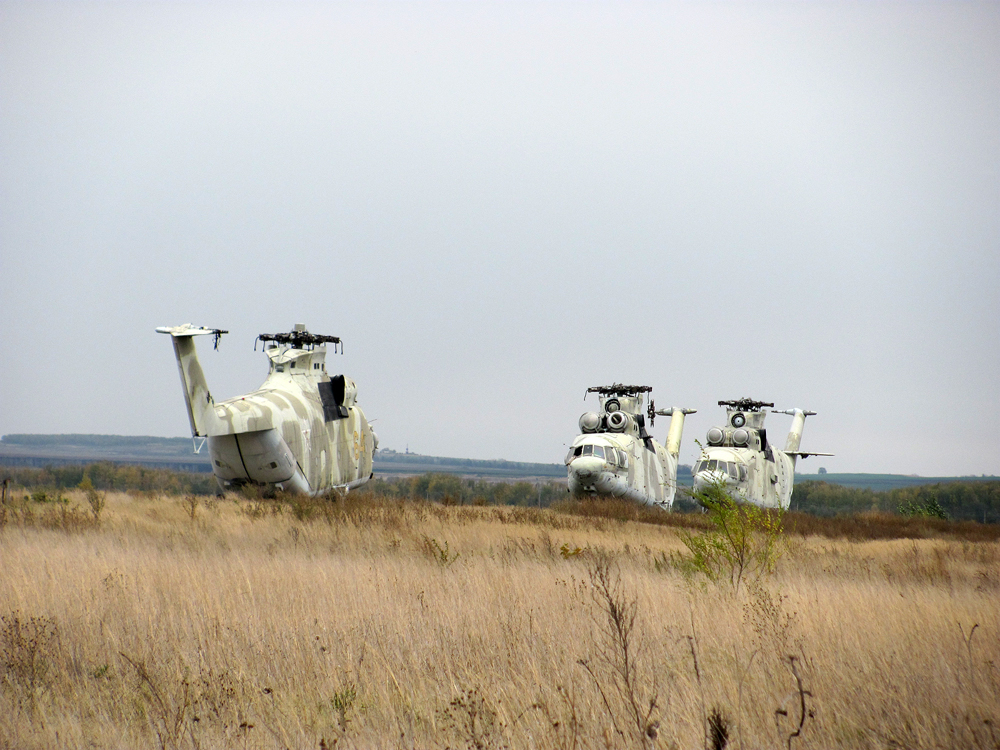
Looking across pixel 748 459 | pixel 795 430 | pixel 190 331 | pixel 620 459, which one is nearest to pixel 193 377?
pixel 190 331

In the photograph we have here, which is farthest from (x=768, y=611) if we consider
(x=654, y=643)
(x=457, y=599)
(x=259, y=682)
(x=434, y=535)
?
(x=434, y=535)

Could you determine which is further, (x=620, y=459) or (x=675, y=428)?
(x=675, y=428)

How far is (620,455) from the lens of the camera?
82.3 ft

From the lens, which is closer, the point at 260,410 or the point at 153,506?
the point at 153,506

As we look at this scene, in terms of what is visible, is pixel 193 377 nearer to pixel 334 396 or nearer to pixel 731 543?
pixel 334 396

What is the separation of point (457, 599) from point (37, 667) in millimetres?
3306

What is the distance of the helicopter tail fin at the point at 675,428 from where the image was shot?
33188mm

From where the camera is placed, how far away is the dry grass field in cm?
408

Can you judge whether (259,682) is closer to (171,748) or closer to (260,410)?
(171,748)

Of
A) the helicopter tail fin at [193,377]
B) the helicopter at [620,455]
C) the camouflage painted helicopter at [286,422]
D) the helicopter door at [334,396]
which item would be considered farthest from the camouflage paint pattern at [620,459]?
the helicopter tail fin at [193,377]

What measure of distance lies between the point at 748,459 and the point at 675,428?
15.8 feet

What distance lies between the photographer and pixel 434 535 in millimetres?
13219

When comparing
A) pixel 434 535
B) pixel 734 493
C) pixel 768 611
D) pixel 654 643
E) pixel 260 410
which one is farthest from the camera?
pixel 734 493

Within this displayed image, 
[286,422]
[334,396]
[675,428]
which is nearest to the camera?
[286,422]
